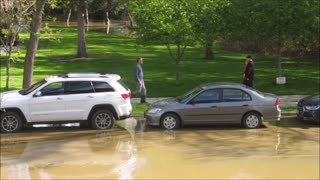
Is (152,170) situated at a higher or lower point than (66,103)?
lower

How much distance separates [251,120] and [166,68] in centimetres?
1534

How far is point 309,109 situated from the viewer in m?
16.2

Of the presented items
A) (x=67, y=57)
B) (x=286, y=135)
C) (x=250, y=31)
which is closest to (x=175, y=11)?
(x=250, y=31)

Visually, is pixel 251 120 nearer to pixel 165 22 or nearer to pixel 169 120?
pixel 169 120

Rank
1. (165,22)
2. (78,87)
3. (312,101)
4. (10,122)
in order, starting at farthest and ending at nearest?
(165,22) → (312,101) → (78,87) → (10,122)

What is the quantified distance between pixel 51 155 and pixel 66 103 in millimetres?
3200

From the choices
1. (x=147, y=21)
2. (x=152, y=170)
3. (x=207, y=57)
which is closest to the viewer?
(x=152, y=170)

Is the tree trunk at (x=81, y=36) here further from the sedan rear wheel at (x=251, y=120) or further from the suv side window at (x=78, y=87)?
the sedan rear wheel at (x=251, y=120)

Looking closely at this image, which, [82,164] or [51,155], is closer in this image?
[82,164]

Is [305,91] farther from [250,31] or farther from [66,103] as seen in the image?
[66,103]

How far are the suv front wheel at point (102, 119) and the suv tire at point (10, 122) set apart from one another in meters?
2.25

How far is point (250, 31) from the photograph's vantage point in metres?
24.3

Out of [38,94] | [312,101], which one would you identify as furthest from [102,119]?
[312,101]

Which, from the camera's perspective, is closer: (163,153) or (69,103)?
(163,153)
